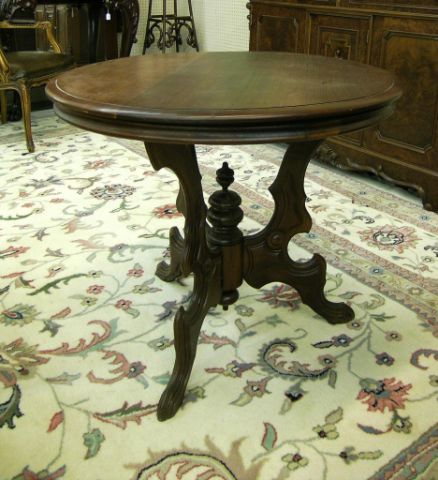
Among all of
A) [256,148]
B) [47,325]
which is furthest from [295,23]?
[47,325]

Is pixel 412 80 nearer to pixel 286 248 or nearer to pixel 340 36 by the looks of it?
pixel 340 36

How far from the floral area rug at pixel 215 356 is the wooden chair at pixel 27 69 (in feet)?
2.72

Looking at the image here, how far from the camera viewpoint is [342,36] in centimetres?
240

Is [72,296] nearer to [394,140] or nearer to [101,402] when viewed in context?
[101,402]

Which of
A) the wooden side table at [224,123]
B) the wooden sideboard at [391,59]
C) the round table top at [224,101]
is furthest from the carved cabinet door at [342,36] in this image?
the round table top at [224,101]

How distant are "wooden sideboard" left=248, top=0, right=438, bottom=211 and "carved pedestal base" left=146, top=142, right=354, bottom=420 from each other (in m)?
0.96

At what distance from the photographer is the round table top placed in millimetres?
914

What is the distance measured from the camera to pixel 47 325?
1495 millimetres

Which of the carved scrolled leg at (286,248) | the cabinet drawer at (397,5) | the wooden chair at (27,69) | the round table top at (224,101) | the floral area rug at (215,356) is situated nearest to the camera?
the round table top at (224,101)

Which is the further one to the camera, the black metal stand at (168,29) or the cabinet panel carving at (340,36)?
the black metal stand at (168,29)

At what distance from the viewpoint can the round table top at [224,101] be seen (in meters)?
0.91

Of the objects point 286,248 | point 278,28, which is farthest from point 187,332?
point 278,28

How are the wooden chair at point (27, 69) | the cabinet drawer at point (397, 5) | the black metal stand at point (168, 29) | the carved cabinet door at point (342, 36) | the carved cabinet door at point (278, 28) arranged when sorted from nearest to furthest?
the cabinet drawer at point (397, 5) → the carved cabinet door at point (342, 36) → the carved cabinet door at point (278, 28) → the wooden chair at point (27, 69) → the black metal stand at point (168, 29)

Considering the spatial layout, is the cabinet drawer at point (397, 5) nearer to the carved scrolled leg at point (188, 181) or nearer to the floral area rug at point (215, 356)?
the floral area rug at point (215, 356)
